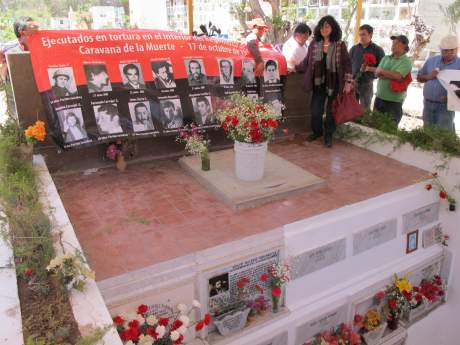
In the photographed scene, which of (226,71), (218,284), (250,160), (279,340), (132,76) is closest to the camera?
(218,284)

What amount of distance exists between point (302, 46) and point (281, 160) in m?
1.77

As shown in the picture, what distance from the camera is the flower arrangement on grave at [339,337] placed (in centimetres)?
364

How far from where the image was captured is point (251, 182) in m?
4.06

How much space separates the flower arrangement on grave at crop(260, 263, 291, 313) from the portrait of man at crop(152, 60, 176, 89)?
2376 millimetres

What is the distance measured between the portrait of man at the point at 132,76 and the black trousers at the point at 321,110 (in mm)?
2101

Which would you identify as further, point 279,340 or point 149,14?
point 149,14

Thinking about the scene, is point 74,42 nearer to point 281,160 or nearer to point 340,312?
point 281,160

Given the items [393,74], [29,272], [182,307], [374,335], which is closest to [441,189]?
[393,74]

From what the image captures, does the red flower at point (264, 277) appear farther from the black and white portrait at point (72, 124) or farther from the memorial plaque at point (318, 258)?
the black and white portrait at point (72, 124)

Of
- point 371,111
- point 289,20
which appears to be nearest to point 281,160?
point 371,111

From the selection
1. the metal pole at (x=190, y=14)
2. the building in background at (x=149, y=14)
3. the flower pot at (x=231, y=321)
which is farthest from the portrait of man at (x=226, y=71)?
the building in background at (x=149, y=14)

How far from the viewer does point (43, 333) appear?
1882 millimetres

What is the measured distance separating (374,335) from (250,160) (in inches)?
84.0

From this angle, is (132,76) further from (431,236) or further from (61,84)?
(431,236)
